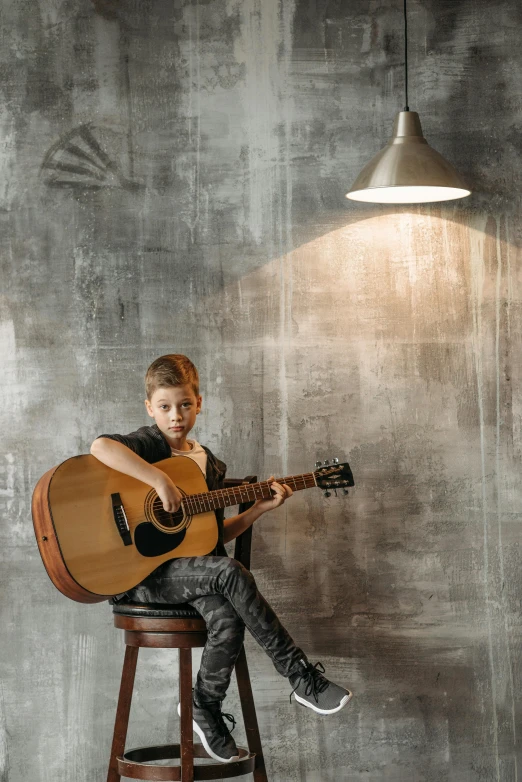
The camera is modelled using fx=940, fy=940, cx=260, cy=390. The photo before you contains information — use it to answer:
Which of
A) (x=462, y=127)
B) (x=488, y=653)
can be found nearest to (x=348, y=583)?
(x=488, y=653)

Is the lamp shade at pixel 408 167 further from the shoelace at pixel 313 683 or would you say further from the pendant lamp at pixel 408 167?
the shoelace at pixel 313 683

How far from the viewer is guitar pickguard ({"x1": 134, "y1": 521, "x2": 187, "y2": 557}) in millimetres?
2691

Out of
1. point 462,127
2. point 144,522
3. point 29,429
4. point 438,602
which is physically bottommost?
point 438,602

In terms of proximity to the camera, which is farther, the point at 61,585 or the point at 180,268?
the point at 180,268

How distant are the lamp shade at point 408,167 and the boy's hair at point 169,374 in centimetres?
81

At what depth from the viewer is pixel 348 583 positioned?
11.1 ft

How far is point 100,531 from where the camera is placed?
8.70 feet

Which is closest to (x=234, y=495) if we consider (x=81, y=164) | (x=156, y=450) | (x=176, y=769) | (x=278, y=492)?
(x=278, y=492)

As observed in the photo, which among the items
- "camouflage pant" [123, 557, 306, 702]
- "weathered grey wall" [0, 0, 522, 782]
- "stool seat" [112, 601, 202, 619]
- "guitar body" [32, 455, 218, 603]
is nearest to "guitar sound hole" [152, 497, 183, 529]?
"guitar body" [32, 455, 218, 603]

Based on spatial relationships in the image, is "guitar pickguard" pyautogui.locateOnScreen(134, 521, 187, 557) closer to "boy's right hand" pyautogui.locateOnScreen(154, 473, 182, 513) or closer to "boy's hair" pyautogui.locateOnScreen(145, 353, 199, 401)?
"boy's right hand" pyautogui.locateOnScreen(154, 473, 182, 513)

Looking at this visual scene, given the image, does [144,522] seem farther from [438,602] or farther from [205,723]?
[438,602]

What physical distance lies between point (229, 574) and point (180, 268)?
1.21 m

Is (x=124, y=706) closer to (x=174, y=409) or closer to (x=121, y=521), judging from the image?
(x=121, y=521)

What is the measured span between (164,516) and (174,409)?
0.34 metres
